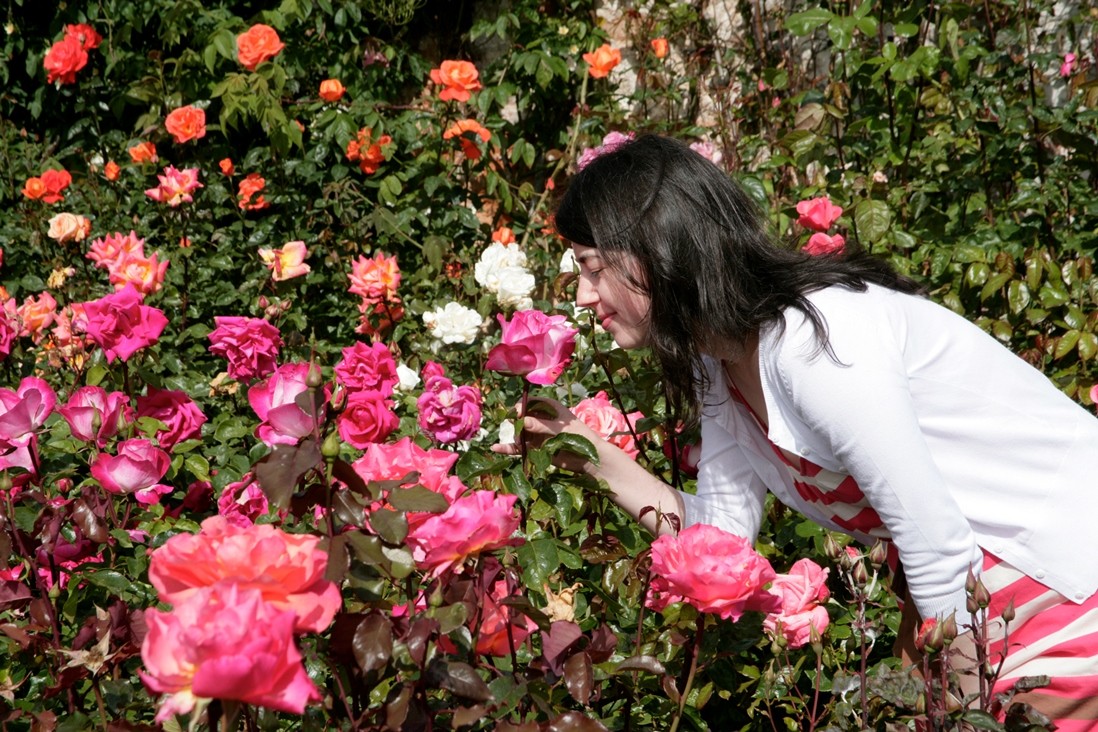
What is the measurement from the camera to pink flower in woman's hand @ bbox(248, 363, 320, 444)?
3.07 ft

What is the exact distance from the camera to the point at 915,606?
1.48 meters

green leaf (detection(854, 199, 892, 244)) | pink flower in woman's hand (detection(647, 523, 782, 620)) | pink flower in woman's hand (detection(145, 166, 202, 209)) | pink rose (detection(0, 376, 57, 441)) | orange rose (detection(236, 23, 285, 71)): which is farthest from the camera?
orange rose (detection(236, 23, 285, 71))

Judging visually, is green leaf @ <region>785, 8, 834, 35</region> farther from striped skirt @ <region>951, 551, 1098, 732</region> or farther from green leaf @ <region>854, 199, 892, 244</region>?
striped skirt @ <region>951, 551, 1098, 732</region>

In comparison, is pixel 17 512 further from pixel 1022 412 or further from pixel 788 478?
pixel 1022 412

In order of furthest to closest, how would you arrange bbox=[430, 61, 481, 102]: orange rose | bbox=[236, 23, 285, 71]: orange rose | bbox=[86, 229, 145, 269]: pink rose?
bbox=[236, 23, 285, 71]: orange rose → bbox=[430, 61, 481, 102]: orange rose → bbox=[86, 229, 145, 269]: pink rose

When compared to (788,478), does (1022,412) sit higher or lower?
higher

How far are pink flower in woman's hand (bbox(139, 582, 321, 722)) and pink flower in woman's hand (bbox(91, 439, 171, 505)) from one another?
730mm

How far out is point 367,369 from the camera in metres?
1.46

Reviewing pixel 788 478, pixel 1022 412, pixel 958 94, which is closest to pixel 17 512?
Result: pixel 788 478

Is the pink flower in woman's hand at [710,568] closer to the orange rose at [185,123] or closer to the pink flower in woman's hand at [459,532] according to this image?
the pink flower in woman's hand at [459,532]

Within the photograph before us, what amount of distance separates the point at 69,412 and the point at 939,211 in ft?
→ 7.54

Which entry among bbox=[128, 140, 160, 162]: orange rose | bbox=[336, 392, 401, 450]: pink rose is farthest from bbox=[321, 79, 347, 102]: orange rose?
bbox=[336, 392, 401, 450]: pink rose

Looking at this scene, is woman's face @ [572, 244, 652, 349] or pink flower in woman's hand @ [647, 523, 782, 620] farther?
woman's face @ [572, 244, 652, 349]

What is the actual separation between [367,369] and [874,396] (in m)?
0.68
